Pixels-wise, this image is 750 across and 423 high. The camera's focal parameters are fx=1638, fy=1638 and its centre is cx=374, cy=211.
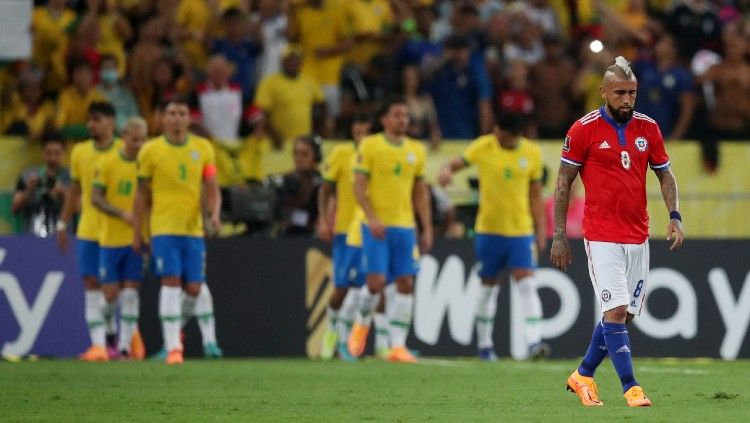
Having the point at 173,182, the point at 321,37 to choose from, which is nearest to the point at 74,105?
the point at 321,37

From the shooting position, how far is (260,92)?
21312mm

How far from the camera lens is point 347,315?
744 inches

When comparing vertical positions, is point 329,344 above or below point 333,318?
below

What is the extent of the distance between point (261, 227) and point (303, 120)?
7.24ft

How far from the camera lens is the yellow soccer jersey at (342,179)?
18562mm

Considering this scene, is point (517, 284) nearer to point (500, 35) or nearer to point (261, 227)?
point (261, 227)

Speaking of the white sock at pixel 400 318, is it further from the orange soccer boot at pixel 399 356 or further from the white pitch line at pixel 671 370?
the white pitch line at pixel 671 370

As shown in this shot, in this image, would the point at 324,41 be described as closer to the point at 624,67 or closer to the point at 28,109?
the point at 28,109

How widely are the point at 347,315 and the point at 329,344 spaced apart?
42 centimetres

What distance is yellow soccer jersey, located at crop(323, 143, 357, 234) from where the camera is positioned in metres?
18.6

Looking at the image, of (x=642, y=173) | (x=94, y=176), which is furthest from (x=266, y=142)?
(x=642, y=173)

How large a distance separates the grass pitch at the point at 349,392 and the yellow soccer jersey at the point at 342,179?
1.98 metres

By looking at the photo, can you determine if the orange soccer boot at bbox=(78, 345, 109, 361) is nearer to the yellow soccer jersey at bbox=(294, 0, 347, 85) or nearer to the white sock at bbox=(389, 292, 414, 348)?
the white sock at bbox=(389, 292, 414, 348)

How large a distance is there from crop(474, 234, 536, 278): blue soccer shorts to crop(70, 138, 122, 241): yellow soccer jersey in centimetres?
418
